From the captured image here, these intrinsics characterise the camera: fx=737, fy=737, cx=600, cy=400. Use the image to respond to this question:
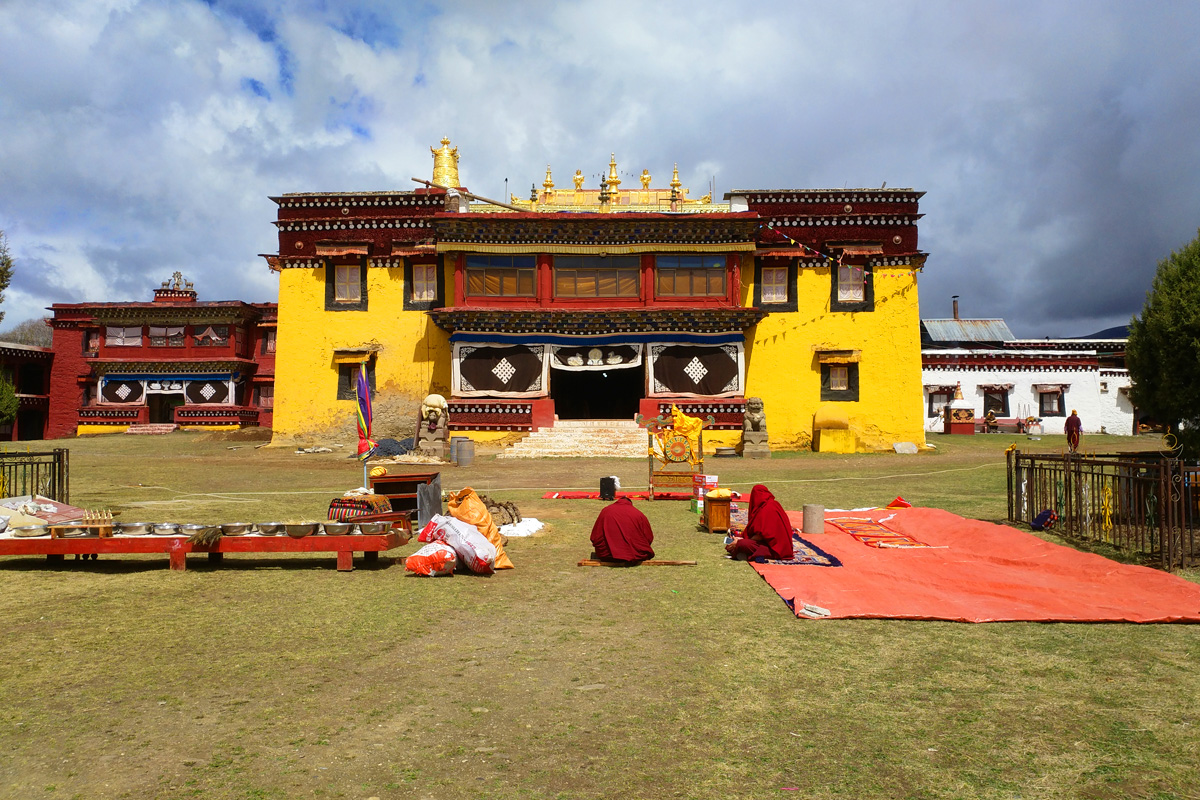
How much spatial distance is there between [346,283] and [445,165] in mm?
7610

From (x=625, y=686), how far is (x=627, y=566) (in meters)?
3.63

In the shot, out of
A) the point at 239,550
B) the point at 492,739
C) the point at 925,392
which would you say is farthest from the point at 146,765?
the point at 925,392

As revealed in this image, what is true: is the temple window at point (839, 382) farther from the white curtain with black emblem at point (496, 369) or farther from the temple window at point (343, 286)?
the temple window at point (343, 286)

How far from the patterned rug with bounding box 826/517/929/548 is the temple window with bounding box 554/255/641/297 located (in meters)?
17.5

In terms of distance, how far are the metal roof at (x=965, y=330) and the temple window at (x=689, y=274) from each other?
2571 cm

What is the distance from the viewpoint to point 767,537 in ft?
27.7

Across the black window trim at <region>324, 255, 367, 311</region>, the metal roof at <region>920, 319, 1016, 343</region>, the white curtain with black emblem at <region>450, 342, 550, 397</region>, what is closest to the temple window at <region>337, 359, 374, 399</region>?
the black window trim at <region>324, 255, 367, 311</region>

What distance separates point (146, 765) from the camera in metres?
3.46

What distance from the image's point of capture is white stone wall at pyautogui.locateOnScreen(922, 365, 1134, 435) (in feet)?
136

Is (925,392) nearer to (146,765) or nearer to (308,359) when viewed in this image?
(308,359)

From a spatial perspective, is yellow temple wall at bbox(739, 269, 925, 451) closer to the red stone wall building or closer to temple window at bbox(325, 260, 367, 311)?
temple window at bbox(325, 260, 367, 311)

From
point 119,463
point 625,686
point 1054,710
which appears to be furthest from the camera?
point 119,463

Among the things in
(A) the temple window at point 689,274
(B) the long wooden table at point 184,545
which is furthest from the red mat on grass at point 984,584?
(A) the temple window at point 689,274

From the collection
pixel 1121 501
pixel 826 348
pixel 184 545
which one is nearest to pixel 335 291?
pixel 826 348
